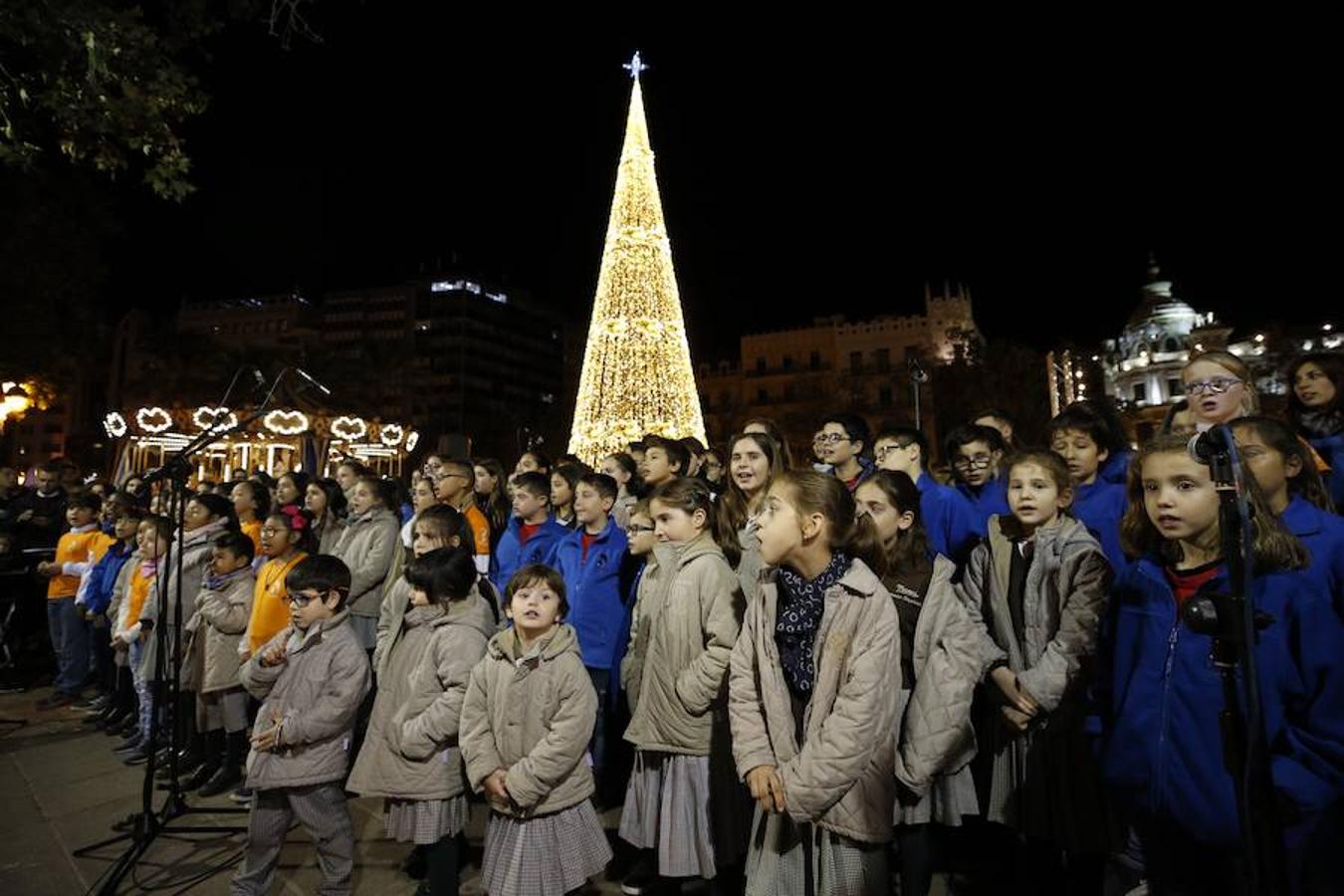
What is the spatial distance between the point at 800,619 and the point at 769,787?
0.60 metres

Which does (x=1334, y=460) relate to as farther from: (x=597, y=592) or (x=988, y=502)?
(x=597, y=592)

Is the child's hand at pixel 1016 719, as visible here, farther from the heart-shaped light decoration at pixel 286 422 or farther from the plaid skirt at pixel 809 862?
the heart-shaped light decoration at pixel 286 422

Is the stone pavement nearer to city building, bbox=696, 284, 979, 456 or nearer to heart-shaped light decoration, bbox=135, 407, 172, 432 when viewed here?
heart-shaped light decoration, bbox=135, 407, 172, 432

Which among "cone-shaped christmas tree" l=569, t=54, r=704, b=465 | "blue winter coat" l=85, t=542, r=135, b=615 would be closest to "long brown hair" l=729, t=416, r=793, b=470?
"blue winter coat" l=85, t=542, r=135, b=615

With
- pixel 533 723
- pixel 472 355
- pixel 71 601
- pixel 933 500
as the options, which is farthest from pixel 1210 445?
pixel 472 355

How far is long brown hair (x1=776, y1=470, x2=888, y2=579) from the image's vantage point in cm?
257

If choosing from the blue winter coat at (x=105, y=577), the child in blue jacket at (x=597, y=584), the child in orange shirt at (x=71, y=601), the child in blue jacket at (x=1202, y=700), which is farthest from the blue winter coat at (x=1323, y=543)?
the child in orange shirt at (x=71, y=601)

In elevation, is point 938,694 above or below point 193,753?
above

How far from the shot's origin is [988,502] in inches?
174

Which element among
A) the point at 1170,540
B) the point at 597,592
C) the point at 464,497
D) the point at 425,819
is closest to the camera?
the point at 1170,540

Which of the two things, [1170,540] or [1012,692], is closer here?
[1170,540]

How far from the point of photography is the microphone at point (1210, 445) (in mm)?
1538

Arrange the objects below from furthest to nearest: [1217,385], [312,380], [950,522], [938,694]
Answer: [312,380] < [950,522] < [1217,385] < [938,694]

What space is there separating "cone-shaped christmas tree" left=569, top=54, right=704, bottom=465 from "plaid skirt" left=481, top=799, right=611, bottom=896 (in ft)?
36.6
